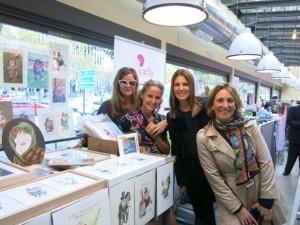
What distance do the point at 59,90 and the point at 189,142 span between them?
1.43 meters

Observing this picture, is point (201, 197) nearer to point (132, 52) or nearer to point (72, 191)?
point (72, 191)

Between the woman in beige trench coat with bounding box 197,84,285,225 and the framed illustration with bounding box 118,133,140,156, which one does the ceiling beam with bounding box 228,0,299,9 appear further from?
the framed illustration with bounding box 118,133,140,156

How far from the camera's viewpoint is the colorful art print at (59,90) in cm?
251

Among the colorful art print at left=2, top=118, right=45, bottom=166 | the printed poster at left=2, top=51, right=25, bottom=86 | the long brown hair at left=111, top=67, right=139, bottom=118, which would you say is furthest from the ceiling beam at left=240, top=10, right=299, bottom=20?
the colorful art print at left=2, top=118, right=45, bottom=166

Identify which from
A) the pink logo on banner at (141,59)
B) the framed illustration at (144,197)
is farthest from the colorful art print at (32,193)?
the pink logo on banner at (141,59)

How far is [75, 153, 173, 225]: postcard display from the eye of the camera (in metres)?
0.99

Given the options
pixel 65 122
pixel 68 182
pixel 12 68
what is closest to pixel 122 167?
pixel 68 182

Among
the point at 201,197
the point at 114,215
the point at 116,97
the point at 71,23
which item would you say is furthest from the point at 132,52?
the point at 114,215

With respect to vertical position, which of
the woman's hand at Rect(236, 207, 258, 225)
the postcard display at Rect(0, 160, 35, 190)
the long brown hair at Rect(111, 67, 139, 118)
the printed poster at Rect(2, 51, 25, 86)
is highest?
the printed poster at Rect(2, 51, 25, 86)

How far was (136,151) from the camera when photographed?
1.40 meters

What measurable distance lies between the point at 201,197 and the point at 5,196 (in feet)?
4.22

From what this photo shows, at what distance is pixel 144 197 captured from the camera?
3.75 feet

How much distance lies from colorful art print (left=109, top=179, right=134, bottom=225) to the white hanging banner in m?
1.99

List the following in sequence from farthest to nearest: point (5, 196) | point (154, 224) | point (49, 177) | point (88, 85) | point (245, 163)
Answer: point (88, 85)
point (245, 163)
point (154, 224)
point (49, 177)
point (5, 196)
